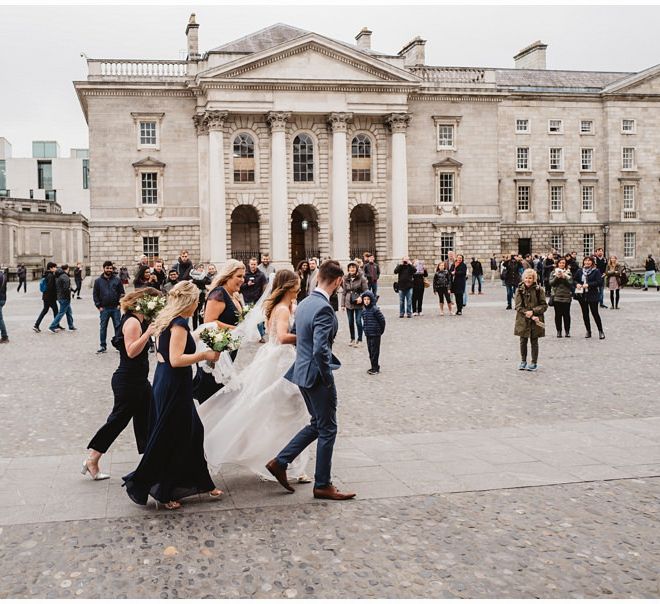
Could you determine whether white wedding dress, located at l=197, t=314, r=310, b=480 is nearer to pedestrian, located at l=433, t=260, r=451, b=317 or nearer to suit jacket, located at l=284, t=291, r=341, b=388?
suit jacket, located at l=284, t=291, r=341, b=388

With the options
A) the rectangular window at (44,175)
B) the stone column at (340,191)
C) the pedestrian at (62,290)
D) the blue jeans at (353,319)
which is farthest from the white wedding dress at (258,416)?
the rectangular window at (44,175)

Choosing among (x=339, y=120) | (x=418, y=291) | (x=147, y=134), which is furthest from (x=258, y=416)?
(x=147, y=134)

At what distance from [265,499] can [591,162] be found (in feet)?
192

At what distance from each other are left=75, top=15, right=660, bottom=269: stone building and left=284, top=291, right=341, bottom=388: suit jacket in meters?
42.1

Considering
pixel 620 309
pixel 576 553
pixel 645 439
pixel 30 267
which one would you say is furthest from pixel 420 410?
pixel 30 267

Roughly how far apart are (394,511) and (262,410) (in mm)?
1441

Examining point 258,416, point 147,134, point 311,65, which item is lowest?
point 258,416

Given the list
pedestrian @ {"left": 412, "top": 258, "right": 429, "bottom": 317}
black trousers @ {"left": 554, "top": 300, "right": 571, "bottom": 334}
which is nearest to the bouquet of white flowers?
black trousers @ {"left": 554, "top": 300, "right": 571, "bottom": 334}

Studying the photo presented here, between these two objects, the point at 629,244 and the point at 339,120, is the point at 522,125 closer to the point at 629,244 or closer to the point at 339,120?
the point at 629,244

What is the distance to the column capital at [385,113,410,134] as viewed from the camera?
4931 centimetres

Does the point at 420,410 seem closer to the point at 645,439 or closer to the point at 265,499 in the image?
the point at 645,439

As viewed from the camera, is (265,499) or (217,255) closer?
(265,499)

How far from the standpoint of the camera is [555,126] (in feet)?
194

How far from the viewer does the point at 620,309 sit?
84.3ft
